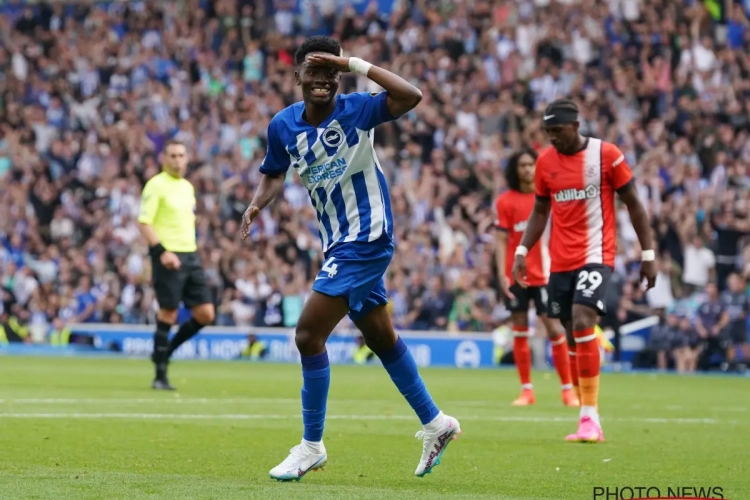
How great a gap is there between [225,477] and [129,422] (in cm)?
363

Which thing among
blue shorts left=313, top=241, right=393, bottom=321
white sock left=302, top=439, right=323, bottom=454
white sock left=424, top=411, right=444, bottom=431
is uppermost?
blue shorts left=313, top=241, right=393, bottom=321

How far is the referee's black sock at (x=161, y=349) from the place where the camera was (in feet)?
49.7

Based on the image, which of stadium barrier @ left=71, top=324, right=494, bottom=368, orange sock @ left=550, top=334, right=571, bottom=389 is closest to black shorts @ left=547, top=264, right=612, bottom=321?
orange sock @ left=550, top=334, right=571, bottom=389

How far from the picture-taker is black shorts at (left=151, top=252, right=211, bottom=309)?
15.1 m

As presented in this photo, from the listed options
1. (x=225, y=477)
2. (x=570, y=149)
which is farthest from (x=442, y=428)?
(x=570, y=149)

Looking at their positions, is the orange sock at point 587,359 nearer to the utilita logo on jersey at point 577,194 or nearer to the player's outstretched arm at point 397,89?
the utilita logo on jersey at point 577,194

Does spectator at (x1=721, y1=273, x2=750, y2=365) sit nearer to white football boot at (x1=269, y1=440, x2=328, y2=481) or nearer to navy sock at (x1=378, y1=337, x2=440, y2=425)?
navy sock at (x1=378, y1=337, x2=440, y2=425)

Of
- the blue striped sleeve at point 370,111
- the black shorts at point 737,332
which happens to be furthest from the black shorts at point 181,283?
the black shorts at point 737,332

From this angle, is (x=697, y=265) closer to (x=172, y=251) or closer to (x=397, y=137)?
(x=397, y=137)

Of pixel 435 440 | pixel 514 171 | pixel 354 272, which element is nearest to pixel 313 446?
pixel 435 440

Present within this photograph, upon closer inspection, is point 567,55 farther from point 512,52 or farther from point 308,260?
point 308,260

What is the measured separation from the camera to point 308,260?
27047 mm

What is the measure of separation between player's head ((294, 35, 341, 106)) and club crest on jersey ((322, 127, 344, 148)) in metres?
0.16

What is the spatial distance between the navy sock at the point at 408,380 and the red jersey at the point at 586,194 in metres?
3.17
